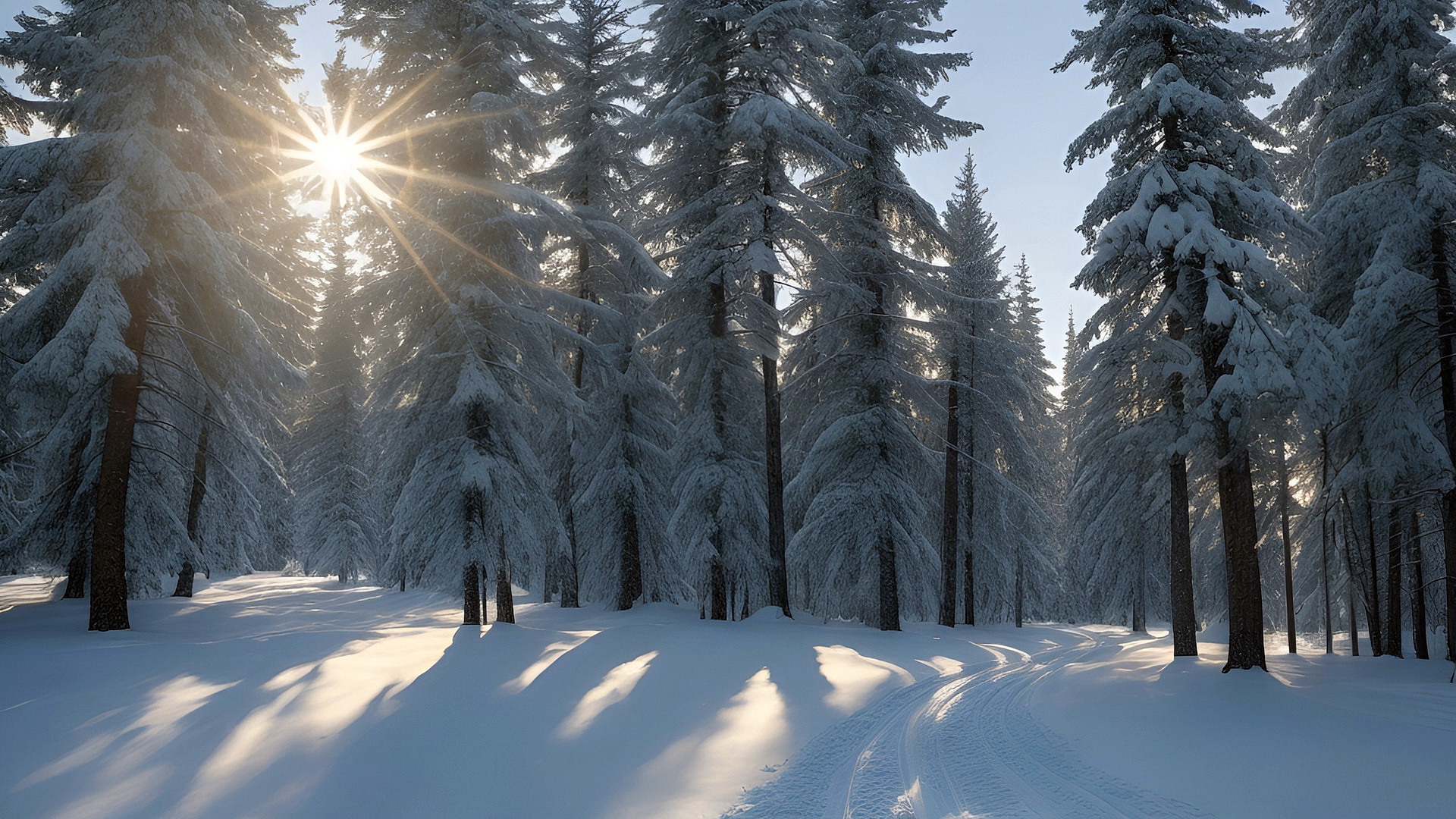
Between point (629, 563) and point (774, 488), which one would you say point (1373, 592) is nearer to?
point (774, 488)

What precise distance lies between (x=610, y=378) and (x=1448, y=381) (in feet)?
57.1

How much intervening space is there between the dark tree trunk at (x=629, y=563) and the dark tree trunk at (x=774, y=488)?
13.7 feet

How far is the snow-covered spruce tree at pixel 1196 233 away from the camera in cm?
1129

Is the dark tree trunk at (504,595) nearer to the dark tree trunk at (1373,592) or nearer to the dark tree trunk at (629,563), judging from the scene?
the dark tree trunk at (629,563)

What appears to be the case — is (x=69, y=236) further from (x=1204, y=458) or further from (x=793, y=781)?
(x=1204, y=458)

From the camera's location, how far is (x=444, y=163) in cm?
1552

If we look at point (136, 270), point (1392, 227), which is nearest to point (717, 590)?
point (136, 270)

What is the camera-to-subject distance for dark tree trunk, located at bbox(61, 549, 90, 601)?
13.6 metres

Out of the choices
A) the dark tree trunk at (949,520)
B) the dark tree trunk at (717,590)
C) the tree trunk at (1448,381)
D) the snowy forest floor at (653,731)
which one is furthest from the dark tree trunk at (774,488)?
the tree trunk at (1448,381)

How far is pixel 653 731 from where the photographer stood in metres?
8.15

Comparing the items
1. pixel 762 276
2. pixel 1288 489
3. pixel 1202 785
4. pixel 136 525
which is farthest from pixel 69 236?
pixel 1288 489

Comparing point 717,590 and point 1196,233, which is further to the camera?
point 717,590

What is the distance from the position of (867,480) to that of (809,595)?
18.3 feet

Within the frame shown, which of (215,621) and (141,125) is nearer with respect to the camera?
(141,125)
